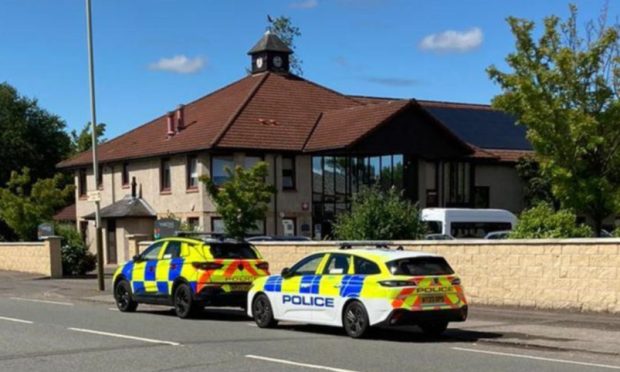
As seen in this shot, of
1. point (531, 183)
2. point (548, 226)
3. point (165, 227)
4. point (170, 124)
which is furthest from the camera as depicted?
point (531, 183)

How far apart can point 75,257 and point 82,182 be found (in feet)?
50.9

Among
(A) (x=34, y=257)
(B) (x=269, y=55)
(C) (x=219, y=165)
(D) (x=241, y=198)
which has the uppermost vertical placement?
(B) (x=269, y=55)

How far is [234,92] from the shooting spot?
44.6 meters

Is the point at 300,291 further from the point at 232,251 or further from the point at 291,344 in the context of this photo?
the point at 232,251

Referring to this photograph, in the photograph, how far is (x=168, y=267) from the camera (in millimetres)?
Answer: 18234

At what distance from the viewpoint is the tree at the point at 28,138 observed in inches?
2611

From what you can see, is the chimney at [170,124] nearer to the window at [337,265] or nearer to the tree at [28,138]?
the tree at [28,138]

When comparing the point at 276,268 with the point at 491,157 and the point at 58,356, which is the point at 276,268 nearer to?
the point at 58,356

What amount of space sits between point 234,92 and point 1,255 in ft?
46.2

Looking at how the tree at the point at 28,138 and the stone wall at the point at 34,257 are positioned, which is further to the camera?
the tree at the point at 28,138

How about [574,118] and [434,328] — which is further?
[574,118]

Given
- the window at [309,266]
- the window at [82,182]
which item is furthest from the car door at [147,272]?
the window at [82,182]

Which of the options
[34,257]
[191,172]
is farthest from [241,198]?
[34,257]

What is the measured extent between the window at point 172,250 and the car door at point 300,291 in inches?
138
